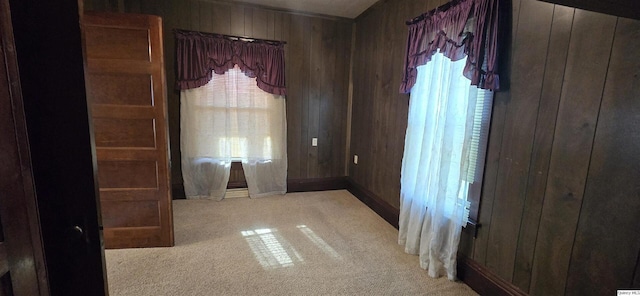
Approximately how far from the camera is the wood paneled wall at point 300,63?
3225mm

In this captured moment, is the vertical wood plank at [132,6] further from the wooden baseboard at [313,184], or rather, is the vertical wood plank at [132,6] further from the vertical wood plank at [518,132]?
the vertical wood plank at [518,132]

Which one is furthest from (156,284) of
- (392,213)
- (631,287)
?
(631,287)

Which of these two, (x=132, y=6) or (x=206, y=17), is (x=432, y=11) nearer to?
(x=206, y=17)

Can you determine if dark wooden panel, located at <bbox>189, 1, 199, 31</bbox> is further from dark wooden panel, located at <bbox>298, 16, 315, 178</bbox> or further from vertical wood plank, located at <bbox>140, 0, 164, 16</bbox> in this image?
dark wooden panel, located at <bbox>298, 16, 315, 178</bbox>

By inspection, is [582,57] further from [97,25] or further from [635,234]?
[97,25]

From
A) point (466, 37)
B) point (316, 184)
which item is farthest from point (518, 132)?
point (316, 184)

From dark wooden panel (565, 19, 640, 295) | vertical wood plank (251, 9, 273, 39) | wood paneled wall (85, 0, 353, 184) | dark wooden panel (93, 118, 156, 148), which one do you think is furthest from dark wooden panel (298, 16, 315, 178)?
dark wooden panel (565, 19, 640, 295)

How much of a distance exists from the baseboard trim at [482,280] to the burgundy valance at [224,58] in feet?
8.90

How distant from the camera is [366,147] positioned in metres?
3.55

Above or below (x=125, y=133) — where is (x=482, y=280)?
below

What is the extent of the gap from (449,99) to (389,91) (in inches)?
41.7

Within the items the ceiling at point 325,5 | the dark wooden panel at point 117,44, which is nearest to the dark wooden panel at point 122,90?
the dark wooden panel at point 117,44

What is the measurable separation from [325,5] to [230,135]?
1.98 metres

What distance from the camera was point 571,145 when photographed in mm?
1392
